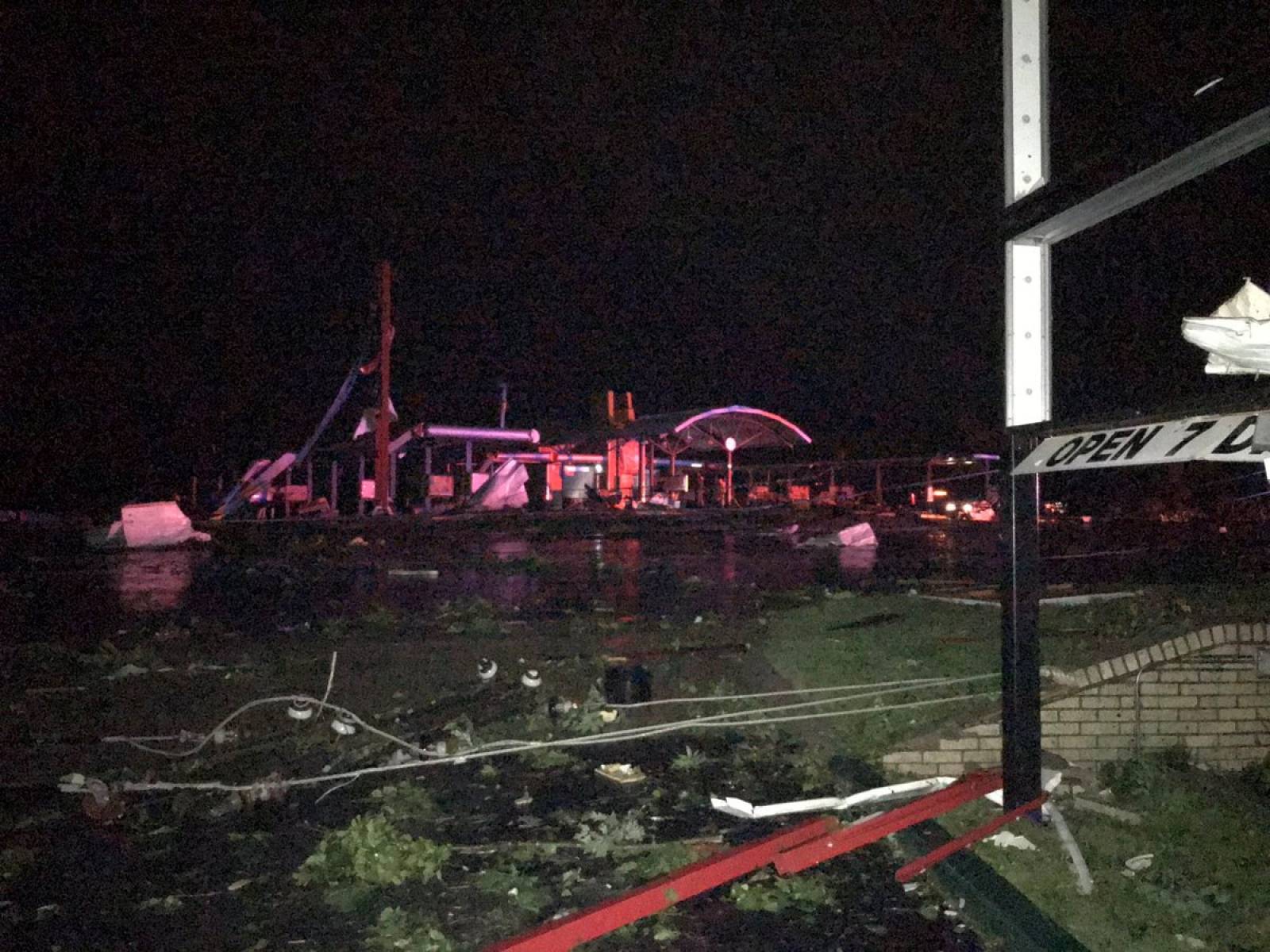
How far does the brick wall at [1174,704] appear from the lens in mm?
5902

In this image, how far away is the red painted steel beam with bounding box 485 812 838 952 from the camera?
3115 millimetres

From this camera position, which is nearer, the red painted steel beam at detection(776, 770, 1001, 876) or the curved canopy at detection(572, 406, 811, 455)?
the red painted steel beam at detection(776, 770, 1001, 876)

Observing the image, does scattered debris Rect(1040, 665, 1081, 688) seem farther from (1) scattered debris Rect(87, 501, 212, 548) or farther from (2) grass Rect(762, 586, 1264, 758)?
(1) scattered debris Rect(87, 501, 212, 548)

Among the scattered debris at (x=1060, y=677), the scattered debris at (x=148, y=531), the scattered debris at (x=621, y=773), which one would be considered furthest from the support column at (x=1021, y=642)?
the scattered debris at (x=148, y=531)

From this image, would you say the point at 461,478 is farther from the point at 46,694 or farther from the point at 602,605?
the point at 46,694

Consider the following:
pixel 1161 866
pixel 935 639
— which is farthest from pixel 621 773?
pixel 935 639

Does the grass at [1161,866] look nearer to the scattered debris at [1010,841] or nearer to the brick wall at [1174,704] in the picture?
the scattered debris at [1010,841]

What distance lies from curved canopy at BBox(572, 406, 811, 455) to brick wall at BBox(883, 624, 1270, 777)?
20009mm

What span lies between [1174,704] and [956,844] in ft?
9.91

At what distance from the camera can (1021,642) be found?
4383 millimetres

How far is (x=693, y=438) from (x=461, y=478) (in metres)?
7.91

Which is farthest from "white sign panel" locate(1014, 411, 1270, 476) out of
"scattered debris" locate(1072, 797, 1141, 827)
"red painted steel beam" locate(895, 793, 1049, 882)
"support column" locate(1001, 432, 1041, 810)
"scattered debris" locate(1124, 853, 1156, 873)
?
"scattered debris" locate(1072, 797, 1141, 827)

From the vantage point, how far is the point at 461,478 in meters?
28.2

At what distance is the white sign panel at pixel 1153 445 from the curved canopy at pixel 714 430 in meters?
21.7
